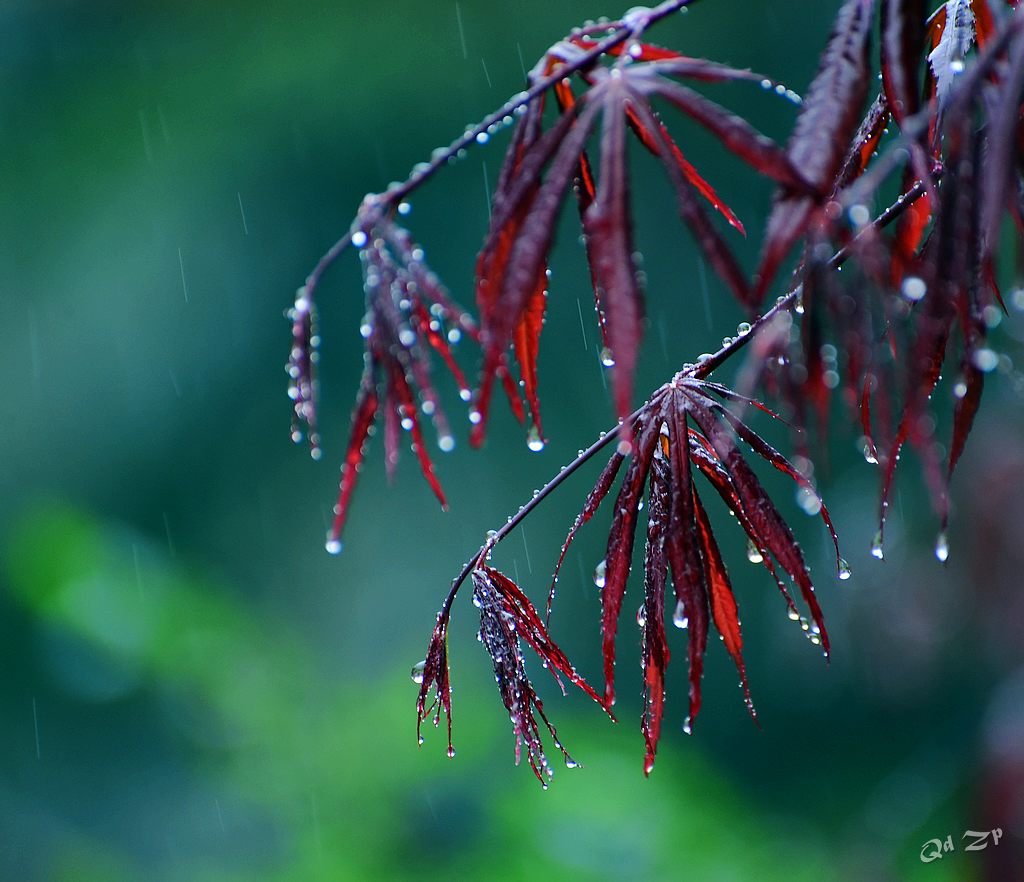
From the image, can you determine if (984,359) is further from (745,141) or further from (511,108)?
(511,108)

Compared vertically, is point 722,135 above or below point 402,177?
below

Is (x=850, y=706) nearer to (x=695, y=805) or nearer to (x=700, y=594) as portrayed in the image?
(x=695, y=805)

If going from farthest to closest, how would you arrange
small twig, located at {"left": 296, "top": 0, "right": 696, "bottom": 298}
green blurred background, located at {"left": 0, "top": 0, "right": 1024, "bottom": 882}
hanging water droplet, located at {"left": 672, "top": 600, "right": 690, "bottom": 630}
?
1. green blurred background, located at {"left": 0, "top": 0, "right": 1024, "bottom": 882}
2. hanging water droplet, located at {"left": 672, "top": 600, "right": 690, "bottom": 630}
3. small twig, located at {"left": 296, "top": 0, "right": 696, "bottom": 298}

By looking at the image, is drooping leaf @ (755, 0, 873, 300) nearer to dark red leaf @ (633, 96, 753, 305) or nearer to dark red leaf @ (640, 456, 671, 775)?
dark red leaf @ (633, 96, 753, 305)

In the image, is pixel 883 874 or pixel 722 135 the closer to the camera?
pixel 722 135

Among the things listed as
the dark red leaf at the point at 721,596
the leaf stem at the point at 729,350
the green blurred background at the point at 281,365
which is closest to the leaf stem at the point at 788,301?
the leaf stem at the point at 729,350

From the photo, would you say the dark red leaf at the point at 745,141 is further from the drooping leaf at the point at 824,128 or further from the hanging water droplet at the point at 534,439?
the hanging water droplet at the point at 534,439

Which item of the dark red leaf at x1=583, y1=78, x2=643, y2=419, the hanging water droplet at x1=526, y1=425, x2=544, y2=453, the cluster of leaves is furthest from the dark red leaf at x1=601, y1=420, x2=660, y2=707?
the dark red leaf at x1=583, y1=78, x2=643, y2=419

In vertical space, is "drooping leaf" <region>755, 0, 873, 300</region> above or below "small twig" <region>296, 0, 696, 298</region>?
below

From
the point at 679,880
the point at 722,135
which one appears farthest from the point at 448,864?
the point at 722,135
